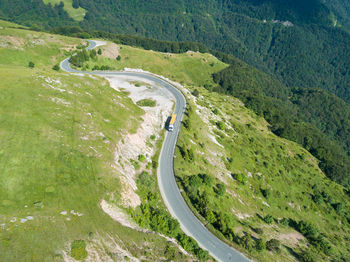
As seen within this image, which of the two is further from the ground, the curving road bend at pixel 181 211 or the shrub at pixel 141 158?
the shrub at pixel 141 158

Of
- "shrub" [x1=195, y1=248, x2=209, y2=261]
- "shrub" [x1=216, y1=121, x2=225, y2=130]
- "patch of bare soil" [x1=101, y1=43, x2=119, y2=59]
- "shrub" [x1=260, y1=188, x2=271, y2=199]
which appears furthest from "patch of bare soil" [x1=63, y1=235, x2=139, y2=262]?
"patch of bare soil" [x1=101, y1=43, x2=119, y2=59]

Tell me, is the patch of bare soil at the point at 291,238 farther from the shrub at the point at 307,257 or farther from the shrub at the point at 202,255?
the shrub at the point at 202,255

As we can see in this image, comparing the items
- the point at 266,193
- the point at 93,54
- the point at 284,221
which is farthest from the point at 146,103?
the point at 93,54

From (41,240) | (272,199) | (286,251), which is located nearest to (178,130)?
(272,199)

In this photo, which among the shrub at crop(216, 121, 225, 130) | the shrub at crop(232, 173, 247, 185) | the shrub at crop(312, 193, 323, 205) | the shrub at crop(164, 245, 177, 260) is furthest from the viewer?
the shrub at crop(216, 121, 225, 130)

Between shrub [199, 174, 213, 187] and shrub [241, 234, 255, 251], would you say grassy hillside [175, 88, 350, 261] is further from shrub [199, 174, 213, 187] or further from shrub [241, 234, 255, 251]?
shrub [199, 174, 213, 187]

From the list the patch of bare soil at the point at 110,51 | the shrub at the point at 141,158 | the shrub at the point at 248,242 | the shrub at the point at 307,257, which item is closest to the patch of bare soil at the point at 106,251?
the shrub at the point at 141,158

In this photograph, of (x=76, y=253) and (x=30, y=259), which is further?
(x=76, y=253)

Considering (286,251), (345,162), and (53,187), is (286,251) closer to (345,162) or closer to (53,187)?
(53,187)
